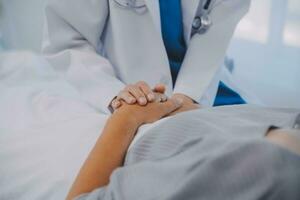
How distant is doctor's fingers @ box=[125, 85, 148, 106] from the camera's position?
938mm

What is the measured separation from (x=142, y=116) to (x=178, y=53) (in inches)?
21.7

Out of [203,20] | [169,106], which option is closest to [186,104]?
[169,106]

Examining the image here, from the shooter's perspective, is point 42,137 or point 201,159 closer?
point 201,159

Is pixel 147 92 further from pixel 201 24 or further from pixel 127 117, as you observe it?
pixel 201 24

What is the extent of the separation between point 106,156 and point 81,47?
0.63m

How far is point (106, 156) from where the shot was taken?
2.48ft

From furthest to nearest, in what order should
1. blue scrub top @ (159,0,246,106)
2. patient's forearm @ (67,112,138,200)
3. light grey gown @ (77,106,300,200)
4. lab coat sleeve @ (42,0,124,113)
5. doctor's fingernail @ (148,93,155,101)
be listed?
1. blue scrub top @ (159,0,246,106)
2. lab coat sleeve @ (42,0,124,113)
3. doctor's fingernail @ (148,93,155,101)
4. patient's forearm @ (67,112,138,200)
5. light grey gown @ (77,106,300,200)

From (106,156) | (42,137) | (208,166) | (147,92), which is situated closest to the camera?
(208,166)

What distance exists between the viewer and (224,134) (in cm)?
63

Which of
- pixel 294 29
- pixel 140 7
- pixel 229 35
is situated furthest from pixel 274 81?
pixel 140 7

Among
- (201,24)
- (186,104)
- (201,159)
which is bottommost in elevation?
(186,104)

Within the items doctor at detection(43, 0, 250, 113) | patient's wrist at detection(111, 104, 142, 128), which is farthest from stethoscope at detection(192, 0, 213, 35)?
patient's wrist at detection(111, 104, 142, 128)

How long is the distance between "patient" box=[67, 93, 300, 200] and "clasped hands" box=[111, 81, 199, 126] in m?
0.04

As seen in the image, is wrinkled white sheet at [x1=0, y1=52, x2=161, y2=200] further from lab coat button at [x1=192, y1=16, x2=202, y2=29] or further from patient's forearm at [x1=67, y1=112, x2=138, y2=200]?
lab coat button at [x1=192, y1=16, x2=202, y2=29]
